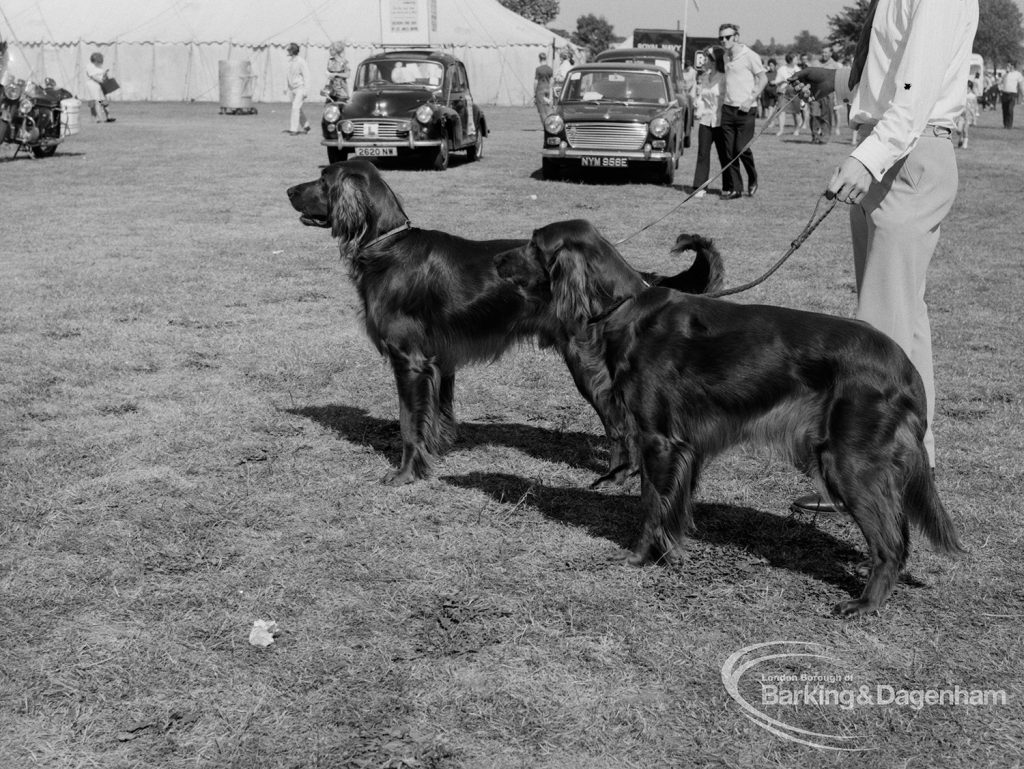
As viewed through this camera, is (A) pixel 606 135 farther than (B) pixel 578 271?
Yes

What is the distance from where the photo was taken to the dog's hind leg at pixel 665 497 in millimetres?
3689

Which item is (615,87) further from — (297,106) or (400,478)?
(400,478)

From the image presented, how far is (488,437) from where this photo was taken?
533 cm

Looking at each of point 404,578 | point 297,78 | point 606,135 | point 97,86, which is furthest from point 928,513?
point 97,86

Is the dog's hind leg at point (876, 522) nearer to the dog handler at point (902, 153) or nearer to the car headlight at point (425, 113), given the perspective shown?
the dog handler at point (902, 153)

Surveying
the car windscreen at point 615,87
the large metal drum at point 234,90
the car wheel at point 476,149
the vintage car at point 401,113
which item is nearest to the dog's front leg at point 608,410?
the car windscreen at point 615,87

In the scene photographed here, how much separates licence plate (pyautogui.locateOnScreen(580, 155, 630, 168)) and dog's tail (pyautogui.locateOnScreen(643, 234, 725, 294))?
11.6 m

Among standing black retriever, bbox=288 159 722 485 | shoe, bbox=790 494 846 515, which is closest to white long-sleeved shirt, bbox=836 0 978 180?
standing black retriever, bbox=288 159 722 485

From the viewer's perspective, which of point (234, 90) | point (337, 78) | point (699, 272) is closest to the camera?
point (699, 272)

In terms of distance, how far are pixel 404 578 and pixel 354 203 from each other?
1.80 meters

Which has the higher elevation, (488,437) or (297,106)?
(297,106)

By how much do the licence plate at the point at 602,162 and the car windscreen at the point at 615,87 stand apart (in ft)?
4.20

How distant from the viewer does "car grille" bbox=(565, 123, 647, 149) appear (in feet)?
51.5

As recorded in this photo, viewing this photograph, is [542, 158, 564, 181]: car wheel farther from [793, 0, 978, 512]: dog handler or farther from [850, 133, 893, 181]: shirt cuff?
[850, 133, 893, 181]: shirt cuff
